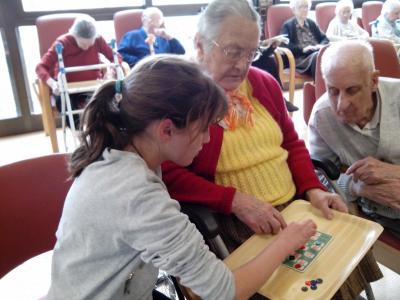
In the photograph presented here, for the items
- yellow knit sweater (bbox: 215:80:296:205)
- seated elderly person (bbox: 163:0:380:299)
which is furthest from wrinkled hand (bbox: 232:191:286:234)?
yellow knit sweater (bbox: 215:80:296:205)

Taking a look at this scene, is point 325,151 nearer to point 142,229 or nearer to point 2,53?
point 142,229

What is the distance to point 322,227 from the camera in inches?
43.4

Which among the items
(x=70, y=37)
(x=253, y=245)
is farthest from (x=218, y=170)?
(x=70, y=37)

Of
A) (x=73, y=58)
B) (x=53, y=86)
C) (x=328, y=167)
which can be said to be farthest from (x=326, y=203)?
(x=73, y=58)

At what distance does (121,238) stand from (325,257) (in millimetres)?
522

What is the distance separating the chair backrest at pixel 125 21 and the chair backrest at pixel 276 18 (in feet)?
5.49

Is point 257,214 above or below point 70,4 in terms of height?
below

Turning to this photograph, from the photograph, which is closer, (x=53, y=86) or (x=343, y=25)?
(x=53, y=86)

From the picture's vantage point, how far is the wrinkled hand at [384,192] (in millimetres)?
1312

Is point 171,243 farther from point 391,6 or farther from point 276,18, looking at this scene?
point 391,6

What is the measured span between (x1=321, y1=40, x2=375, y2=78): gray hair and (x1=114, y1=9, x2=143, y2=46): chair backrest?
302 centimetres

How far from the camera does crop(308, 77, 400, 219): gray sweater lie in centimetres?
141

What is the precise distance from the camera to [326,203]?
1.22 meters

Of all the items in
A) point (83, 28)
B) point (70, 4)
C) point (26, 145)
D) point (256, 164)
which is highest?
point (70, 4)
